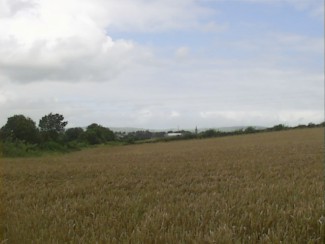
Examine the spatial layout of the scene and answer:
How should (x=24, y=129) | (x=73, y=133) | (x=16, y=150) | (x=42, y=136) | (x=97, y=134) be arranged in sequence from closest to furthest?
(x=16, y=150) → (x=24, y=129) → (x=42, y=136) → (x=97, y=134) → (x=73, y=133)

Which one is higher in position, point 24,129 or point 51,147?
point 24,129

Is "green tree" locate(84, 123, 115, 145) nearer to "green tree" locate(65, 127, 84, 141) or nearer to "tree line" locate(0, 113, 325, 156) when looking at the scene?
"tree line" locate(0, 113, 325, 156)

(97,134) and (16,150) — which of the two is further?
(97,134)

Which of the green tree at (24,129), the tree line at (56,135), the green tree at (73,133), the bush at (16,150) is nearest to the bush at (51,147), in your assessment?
the tree line at (56,135)

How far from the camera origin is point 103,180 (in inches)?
493

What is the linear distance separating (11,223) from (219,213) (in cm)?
305

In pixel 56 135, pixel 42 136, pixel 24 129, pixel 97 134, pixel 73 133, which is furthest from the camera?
pixel 73 133

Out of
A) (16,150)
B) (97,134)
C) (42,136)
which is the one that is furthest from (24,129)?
(97,134)

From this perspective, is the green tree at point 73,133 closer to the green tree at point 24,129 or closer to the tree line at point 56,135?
the tree line at point 56,135

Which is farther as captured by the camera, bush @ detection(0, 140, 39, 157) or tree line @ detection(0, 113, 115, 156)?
tree line @ detection(0, 113, 115, 156)

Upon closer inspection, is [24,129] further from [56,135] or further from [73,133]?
[73,133]

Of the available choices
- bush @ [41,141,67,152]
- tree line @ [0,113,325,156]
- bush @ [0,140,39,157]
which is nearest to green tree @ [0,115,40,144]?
tree line @ [0,113,325,156]

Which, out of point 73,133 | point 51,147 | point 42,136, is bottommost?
point 51,147

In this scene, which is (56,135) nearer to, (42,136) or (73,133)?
(42,136)
